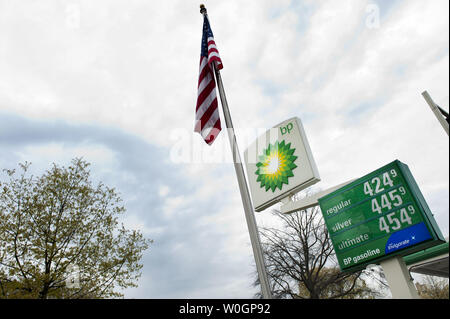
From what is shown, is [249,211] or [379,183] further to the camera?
[379,183]

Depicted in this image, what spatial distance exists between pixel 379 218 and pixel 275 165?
404cm

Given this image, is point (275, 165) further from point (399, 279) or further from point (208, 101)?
point (399, 279)

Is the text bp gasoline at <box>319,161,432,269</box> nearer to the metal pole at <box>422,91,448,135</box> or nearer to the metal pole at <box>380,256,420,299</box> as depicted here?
the metal pole at <box>380,256,420,299</box>

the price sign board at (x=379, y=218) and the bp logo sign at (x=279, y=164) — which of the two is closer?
the bp logo sign at (x=279, y=164)

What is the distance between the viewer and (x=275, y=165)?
891cm

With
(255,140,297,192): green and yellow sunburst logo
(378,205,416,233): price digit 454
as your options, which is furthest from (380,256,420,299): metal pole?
(255,140,297,192): green and yellow sunburst logo

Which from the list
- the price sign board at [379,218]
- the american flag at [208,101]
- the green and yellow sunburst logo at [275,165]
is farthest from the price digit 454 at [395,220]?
the american flag at [208,101]

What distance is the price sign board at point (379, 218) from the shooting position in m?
9.00

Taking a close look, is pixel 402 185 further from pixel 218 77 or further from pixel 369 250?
pixel 218 77

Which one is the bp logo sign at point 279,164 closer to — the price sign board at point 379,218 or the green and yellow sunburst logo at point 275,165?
the green and yellow sunburst logo at point 275,165

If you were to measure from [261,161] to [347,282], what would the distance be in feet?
67.4

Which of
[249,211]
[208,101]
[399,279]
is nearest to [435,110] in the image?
[399,279]
